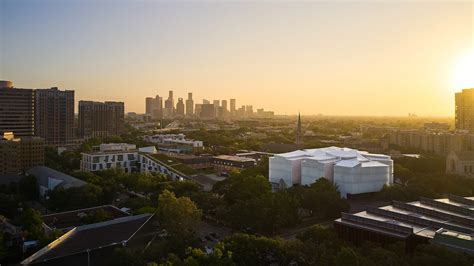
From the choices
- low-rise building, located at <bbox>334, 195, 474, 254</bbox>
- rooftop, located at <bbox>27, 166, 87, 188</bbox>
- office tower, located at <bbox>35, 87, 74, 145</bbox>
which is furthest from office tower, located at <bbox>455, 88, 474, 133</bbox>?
office tower, located at <bbox>35, 87, 74, 145</bbox>

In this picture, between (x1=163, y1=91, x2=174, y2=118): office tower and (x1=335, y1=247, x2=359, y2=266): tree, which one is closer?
(x1=335, y1=247, x2=359, y2=266): tree

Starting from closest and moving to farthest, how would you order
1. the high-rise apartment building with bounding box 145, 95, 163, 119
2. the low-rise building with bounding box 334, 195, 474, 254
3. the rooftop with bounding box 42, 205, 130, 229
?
the low-rise building with bounding box 334, 195, 474, 254, the rooftop with bounding box 42, 205, 130, 229, the high-rise apartment building with bounding box 145, 95, 163, 119

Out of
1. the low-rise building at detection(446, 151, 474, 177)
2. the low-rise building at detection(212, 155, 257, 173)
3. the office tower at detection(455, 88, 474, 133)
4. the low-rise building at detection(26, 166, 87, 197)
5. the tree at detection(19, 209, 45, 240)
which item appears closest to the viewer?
the tree at detection(19, 209, 45, 240)

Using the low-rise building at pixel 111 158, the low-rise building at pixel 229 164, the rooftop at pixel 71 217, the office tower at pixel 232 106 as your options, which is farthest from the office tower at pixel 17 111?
the office tower at pixel 232 106

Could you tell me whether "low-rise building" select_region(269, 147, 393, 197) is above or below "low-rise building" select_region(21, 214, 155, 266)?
above

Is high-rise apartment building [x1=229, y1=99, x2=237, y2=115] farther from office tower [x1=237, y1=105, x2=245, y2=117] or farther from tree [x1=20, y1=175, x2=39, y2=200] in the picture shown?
tree [x1=20, y1=175, x2=39, y2=200]

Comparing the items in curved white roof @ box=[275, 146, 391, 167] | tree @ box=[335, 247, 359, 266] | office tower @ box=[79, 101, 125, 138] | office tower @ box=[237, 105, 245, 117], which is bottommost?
tree @ box=[335, 247, 359, 266]
